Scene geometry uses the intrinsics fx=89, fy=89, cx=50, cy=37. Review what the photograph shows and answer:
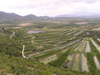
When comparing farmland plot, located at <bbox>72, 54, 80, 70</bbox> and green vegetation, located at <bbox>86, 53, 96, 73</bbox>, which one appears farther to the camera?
farmland plot, located at <bbox>72, 54, 80, 70</bbox>

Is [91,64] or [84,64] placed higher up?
[91,64]

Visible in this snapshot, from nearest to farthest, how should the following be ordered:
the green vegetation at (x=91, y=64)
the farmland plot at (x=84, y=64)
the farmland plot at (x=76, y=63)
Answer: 1. the green vegetation at (x=91, y=64)
2. the farmland plot at (x=84, y=64)
3. the farmland plot at (x=76, y=63)

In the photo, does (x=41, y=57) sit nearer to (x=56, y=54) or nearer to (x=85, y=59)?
(x=56, y=54)

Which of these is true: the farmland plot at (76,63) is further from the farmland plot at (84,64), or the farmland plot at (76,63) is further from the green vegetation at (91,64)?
the green vegetation at (91,64)

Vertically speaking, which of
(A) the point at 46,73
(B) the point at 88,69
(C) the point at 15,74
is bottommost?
(B) the point at 88,69

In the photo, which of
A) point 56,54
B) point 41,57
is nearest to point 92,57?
point 56,54

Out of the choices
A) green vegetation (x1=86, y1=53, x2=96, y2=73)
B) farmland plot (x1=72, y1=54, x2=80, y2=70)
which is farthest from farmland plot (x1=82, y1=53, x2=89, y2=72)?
farmland plot (x1=72, y1=54, x2=80, y2=70)

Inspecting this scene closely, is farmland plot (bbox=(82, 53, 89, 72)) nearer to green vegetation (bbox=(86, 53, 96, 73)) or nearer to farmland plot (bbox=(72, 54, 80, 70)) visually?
green vegetation (bbox=(86, 53, 96, 73))

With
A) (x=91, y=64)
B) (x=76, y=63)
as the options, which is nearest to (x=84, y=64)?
(x=91, y=64)

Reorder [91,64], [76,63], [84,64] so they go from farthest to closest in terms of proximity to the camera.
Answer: [76,63]
[84,64]
[91,64]

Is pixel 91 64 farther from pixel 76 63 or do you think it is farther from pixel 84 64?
pixel 76 63

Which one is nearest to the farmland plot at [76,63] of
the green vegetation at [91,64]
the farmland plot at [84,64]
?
the farmland plot at [84,64]
